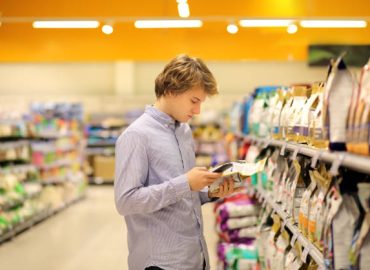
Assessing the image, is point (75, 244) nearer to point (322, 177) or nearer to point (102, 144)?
point (322, 177)

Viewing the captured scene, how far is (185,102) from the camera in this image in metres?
2.74

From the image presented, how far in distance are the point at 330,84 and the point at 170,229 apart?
1033 millimetres

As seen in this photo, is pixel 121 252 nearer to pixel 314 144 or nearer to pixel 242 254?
pixel 242 254

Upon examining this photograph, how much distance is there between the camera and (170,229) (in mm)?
2711

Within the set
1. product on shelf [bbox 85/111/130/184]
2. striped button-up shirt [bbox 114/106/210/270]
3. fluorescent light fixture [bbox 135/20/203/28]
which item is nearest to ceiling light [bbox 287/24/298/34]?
fluorescent light fixture [bbox 135/20/203/28]

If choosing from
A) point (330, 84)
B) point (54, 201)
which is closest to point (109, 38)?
point (54, 201)

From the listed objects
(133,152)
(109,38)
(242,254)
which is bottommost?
(242,254)

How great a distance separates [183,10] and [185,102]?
15.3ft

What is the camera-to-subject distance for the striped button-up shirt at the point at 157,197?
2.57 meters

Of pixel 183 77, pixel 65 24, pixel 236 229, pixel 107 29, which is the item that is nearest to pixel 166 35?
pixel 107 29

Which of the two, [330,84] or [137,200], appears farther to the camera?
[137,200]

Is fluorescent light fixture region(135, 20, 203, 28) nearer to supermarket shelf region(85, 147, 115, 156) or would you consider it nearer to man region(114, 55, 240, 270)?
man region(114, 55, 240, 270)

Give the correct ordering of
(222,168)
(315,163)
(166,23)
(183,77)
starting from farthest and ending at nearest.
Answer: (166,23), (222,168), (183,77), (315,163)

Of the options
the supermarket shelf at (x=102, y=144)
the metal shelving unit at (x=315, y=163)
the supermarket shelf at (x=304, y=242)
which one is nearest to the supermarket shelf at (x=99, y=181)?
the supermarket shelf at (x=102, y=144)
